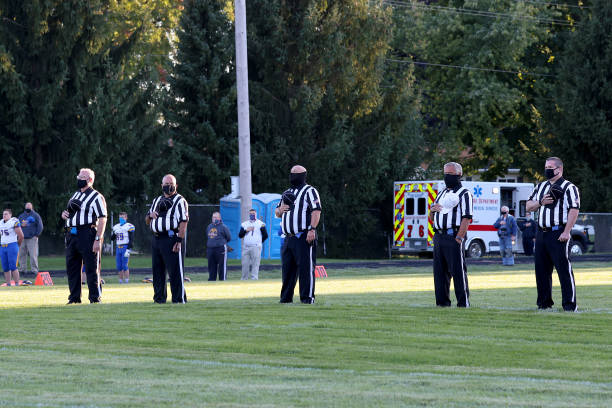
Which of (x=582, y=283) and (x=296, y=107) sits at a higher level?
(x=296, y=107)

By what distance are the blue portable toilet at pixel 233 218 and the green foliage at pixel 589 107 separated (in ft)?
59.9

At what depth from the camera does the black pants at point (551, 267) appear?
48.5ft

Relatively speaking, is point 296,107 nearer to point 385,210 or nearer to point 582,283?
point 385,210

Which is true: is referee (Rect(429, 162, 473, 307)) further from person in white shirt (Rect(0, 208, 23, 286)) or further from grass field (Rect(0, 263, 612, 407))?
person in white shirt (Rect(0, 208, 23, 286))

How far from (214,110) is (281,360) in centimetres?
3587

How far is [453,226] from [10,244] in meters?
14.1

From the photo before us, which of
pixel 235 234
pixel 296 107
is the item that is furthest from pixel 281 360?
pixel 296 107

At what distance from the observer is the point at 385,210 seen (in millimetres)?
47562

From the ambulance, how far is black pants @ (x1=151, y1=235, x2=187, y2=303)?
26367 millimetres

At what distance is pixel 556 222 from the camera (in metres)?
14.7

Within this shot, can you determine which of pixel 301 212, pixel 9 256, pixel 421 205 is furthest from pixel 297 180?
pixel 421 205

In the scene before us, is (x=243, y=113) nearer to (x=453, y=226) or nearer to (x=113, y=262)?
(x=113, y=262)

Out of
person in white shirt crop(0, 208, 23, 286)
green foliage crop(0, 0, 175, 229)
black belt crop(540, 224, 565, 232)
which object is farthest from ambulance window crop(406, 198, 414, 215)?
black belt crop(540, 224, 565, 232)

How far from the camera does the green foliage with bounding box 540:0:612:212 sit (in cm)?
5141
